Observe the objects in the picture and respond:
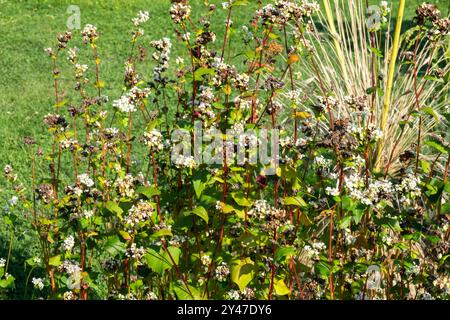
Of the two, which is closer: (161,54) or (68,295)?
(68,295)

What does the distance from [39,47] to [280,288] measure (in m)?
6.98

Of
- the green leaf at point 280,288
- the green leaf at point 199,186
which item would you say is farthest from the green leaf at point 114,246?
the green leaf at point 280,288

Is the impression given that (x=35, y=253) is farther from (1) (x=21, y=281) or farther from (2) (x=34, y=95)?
(2) (x=34, y=95)

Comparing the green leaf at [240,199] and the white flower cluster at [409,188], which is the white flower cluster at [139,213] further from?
the white flower cluster at [409,188]

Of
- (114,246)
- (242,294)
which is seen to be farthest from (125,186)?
(242,294)

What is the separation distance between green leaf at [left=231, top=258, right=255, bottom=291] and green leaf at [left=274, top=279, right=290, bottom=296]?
0.15 metres

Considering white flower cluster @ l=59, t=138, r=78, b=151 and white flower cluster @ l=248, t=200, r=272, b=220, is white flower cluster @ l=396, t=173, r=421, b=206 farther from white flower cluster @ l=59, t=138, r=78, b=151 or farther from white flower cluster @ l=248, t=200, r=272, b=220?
white flower cluster @ l=59, t=138, r=78, b=151

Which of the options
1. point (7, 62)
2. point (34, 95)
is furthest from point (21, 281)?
point (7, 62)

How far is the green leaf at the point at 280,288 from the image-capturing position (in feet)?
9.57

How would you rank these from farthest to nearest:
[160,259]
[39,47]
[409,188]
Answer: [39,47] < [160,259] < [409,188]

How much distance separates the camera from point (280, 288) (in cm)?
294

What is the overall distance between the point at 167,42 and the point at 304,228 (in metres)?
0.99

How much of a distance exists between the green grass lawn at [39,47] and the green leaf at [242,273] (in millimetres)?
3187

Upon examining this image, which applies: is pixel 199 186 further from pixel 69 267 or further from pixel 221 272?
pixel 69 267
